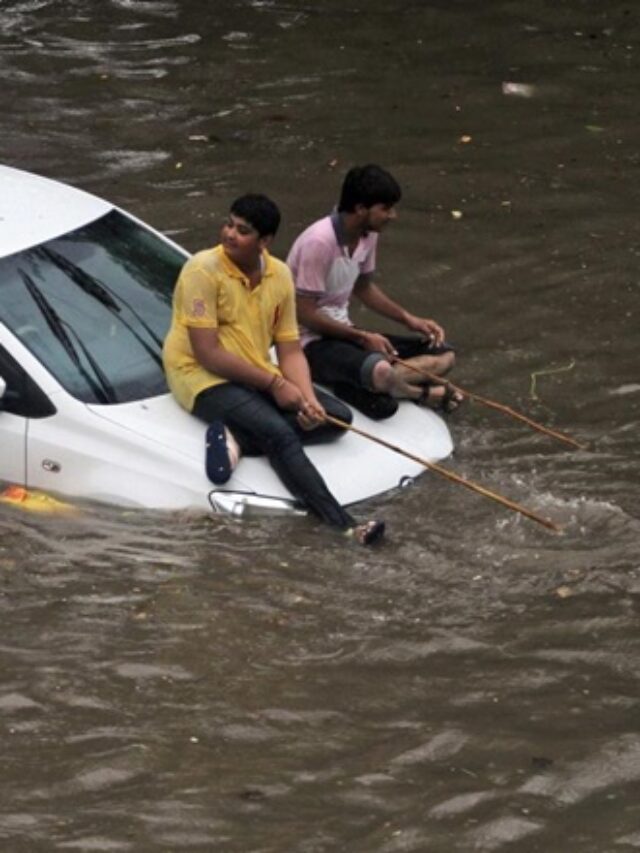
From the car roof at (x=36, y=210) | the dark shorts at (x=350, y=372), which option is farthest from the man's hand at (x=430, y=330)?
the car roof at (x=36, y=210)

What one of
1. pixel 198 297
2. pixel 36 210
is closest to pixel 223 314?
pixel 198 297

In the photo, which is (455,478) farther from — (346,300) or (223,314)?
(346,300)

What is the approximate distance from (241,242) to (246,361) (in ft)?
1.72

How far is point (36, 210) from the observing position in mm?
10008

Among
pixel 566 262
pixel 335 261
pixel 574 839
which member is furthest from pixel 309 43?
pixel 574 839

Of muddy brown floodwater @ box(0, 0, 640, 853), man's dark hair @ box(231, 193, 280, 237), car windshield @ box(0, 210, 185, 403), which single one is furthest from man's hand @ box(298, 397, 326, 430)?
man's dark hair @ box(231, 193, 280, 237)

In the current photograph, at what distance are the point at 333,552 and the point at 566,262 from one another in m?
4.32

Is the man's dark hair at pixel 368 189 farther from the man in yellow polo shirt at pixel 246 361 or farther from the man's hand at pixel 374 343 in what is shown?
the man's hand at pixel 374 343

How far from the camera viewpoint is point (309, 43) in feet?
55.8

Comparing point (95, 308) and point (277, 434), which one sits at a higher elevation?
point (95, 308)

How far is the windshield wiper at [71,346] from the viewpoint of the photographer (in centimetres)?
931

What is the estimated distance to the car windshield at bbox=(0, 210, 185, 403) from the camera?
9.37 meters

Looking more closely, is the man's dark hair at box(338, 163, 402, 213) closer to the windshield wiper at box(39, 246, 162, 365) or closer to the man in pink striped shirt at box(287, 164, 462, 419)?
the man in pink striped shirt at box(287, 164, 462, 419)

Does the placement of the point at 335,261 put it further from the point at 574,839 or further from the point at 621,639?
the point at 574,839
